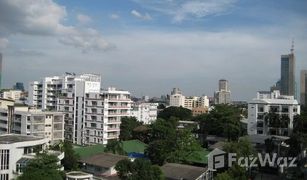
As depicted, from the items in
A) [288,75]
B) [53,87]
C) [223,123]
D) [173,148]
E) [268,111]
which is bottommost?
[173,148]

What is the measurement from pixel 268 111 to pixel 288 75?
33.5 m

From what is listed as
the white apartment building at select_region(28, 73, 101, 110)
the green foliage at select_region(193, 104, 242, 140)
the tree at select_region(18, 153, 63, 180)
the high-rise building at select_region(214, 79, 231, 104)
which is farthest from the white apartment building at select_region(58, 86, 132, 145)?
the high-rise building at select_region(214, 79, 231, 104)

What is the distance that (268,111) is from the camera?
37656 mm

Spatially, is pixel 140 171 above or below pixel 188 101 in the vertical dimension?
below

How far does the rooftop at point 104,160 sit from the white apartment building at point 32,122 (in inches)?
319

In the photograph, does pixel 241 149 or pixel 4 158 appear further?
pixel 4 158

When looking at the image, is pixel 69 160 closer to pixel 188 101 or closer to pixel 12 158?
pixel 12 158

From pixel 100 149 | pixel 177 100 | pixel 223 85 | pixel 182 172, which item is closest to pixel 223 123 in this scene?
pixel 100 149

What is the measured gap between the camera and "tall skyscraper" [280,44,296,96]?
65.9 m

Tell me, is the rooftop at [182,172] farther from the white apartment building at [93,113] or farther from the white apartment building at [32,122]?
the white apartment building at [93,113]

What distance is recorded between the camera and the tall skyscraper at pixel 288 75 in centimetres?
6594

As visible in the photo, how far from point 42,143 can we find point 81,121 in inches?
636

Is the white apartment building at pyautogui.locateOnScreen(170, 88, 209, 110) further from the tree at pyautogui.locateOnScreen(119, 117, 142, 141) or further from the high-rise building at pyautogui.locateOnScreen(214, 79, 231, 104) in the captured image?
the tree at pyautogui.locateOnScreen(119, 117, 142, 141)

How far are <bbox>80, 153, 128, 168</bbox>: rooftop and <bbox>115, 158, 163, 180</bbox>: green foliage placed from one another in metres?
4.00
